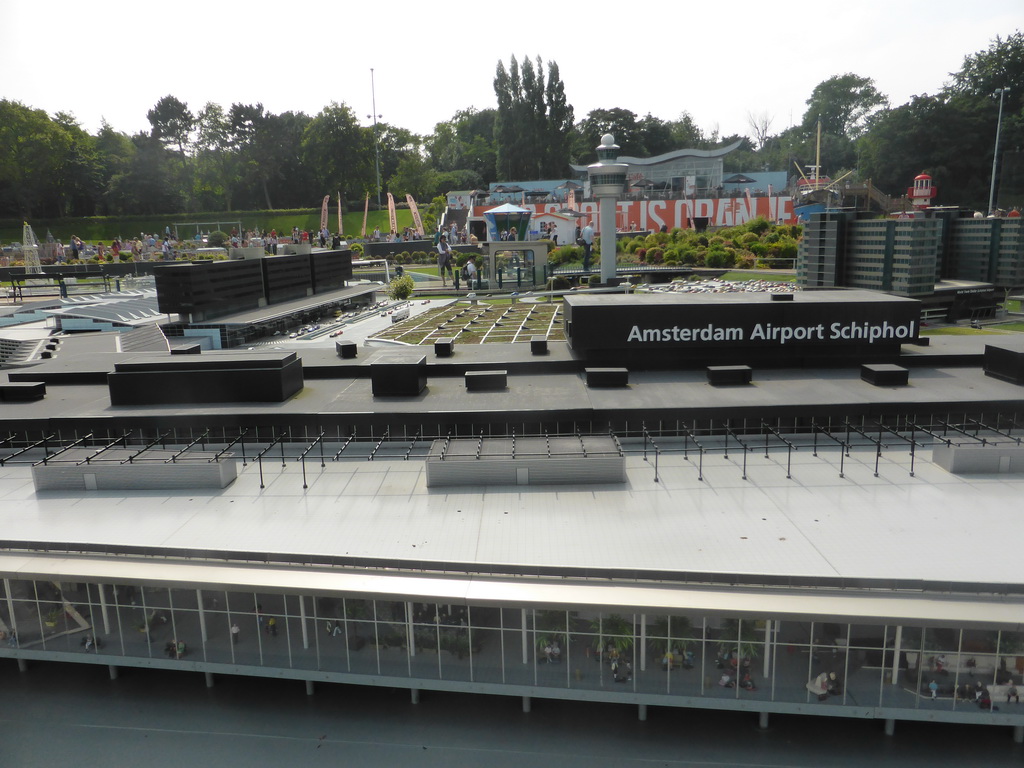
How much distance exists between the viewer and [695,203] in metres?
83.1

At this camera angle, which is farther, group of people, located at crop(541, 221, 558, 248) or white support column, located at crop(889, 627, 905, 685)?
group of people, located at crop(541, 221, 558, 248)

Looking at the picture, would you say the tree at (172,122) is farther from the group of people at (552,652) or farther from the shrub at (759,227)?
the group of people at (552,652)

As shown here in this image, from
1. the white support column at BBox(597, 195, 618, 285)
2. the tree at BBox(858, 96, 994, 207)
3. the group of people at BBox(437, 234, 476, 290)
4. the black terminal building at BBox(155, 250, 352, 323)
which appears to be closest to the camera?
the black terminal building at BBox(155, 250, 352, 323)

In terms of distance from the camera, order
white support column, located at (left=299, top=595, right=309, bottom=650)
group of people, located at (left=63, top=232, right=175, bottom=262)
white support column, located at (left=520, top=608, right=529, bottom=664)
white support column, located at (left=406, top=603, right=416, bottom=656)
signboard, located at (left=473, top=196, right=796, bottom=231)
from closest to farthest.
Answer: white support column, located at (left=520, top=608, right=529, bottom=664) → white support column, located at (left=406, top=603, right=416, bottom=656) → white support column, located at (left=299, top=595, right=309, bottom=650) → group of people, located at (left=63, top=232, right=175, bottom=262) → signboard, located at (left=473, top=196, right=796, bottom=231)

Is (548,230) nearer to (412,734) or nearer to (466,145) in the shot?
(466,145)

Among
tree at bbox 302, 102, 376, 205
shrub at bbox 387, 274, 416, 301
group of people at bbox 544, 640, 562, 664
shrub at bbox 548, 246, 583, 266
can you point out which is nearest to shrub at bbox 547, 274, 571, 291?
shrub at bbox 387, 274, 416, 301

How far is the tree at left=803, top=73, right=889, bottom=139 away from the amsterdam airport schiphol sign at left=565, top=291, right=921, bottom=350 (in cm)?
12522

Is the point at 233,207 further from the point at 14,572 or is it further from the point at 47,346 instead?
the point at 14,572

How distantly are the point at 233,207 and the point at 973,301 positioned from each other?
9220 centimetres

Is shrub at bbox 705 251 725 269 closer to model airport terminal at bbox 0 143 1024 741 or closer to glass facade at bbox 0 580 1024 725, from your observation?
model airport terminal at bbox 0 143 1024 741

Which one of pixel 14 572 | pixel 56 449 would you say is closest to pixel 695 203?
pixel 56 449

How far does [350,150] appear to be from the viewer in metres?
99.7

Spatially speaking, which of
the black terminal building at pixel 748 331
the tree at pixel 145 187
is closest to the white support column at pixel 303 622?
the black terminal building at pixel 748 331

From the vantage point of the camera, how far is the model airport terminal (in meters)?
12.4
